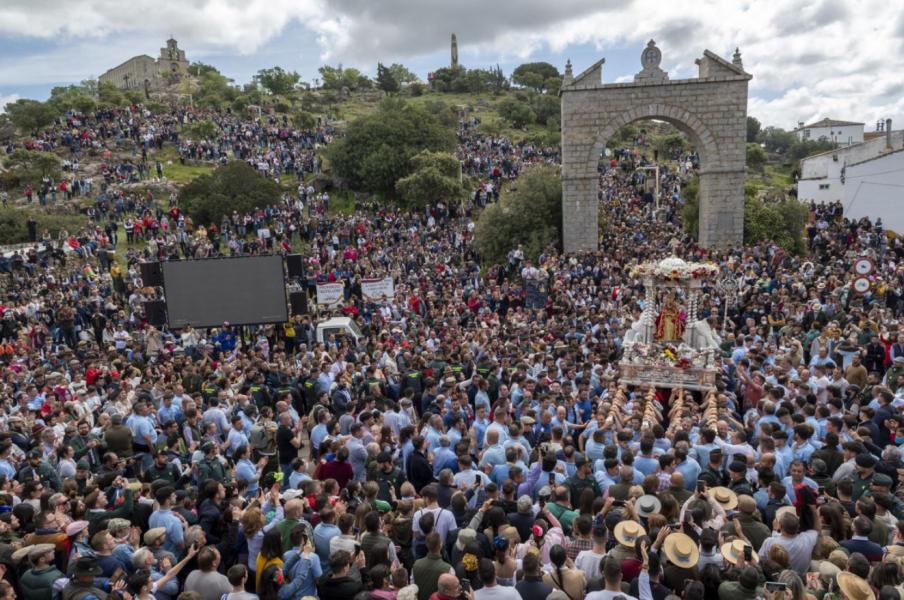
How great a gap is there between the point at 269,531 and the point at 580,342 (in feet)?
35.8

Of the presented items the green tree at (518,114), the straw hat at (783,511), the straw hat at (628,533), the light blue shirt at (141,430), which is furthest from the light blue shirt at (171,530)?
the green tree at (518,114)

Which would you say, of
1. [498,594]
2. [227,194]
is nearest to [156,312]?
[498,594]

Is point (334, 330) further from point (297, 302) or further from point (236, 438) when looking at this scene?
point (236, 438)

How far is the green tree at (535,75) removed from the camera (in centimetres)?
9725

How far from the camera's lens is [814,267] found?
70.4 feet

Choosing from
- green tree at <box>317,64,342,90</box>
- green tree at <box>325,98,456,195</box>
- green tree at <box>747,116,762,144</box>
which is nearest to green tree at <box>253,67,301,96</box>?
green tree at <box>317,64,342,90</box>

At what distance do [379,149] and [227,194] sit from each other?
11276 mm

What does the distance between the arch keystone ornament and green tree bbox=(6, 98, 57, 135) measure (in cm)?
Result: 4518

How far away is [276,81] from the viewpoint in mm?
86500

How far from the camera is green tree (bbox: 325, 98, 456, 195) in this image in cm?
4350

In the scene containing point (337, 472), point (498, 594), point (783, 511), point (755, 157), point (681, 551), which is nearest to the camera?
point (498, 594)

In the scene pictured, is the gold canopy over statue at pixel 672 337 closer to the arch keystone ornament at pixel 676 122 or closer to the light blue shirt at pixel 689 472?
the light blue shirt at pixel 689 472

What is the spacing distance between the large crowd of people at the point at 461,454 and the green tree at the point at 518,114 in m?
54.2

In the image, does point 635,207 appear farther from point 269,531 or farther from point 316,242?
point 269,531
